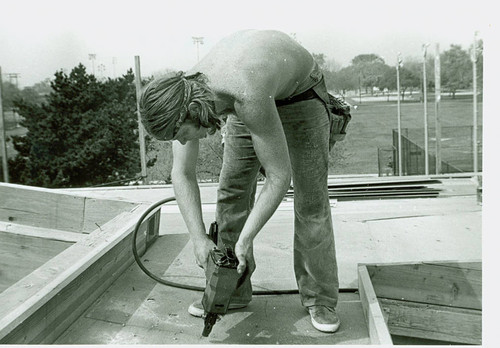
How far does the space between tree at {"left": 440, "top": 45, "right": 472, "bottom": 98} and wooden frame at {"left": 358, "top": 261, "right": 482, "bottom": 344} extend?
16.3 meters

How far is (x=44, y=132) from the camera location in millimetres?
22797

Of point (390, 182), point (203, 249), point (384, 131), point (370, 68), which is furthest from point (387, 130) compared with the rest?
point (203, 249)

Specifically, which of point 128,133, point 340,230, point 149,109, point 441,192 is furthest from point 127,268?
point 128,133

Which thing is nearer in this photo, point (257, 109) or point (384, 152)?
point (257, 109)

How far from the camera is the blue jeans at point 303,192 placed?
1922 millimetres

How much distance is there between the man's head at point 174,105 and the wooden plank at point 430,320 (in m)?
1.65

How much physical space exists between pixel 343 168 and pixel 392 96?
4041 millimetres

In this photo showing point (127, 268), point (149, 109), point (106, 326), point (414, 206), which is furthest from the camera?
point (414, 206)

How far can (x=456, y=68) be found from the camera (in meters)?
17.8

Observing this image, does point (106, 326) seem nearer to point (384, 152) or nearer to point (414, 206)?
point (414, 206)

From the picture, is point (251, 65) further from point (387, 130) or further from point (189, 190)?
point (387, 130)

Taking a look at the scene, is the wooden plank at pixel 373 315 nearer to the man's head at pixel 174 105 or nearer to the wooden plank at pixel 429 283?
the wooden plank at pixel 429 283

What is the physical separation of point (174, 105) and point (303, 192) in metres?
0.66

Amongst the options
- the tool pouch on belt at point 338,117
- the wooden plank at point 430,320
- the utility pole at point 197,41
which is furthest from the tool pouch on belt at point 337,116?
the utility pole at point 197,41
